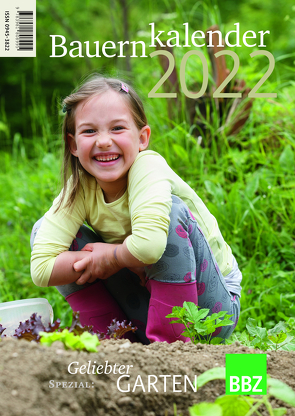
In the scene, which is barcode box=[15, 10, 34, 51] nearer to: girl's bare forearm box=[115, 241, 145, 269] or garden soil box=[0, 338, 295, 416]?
girl's bare forearm box=[115, 241, 145, 269]

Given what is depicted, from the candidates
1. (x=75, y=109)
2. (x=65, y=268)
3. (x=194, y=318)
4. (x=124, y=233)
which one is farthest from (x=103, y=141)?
(x=194, y=318)

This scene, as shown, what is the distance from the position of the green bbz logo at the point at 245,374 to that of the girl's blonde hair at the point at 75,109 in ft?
2.86

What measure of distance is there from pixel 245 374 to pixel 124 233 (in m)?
0.79

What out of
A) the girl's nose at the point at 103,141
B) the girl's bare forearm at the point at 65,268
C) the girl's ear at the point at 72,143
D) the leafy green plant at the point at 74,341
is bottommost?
the leafy green plant at the point at 74,341

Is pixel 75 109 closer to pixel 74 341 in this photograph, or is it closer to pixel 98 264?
pixel 98 264

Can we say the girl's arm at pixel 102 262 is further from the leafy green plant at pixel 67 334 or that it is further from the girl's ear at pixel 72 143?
the girl's ear at pixel 72 143

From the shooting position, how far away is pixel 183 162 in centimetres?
267

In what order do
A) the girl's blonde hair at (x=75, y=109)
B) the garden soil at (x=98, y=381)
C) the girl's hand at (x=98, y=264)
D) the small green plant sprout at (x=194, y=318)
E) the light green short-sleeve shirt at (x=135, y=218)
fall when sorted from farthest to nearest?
the girl's blonde hair at (x=75, y=109) → the girl's hand at (x=98, y=264) → the light green short-sleeve shirt at (x=135, y=218) → the small green plant sprout at (x=194, y=318) → the garden soil at (x=98, y=381)

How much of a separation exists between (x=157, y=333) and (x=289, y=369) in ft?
1.55

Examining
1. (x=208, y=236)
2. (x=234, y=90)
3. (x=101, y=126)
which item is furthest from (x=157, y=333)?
(x=234, y=90)

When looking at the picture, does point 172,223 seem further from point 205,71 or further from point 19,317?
point 205,71

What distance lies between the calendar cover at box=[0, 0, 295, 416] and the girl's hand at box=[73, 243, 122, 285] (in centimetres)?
4

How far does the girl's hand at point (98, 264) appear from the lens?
144cm

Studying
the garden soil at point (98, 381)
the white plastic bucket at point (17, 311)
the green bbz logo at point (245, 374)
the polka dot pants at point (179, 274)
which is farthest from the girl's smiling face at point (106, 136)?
the green bbz logo at point (245, 374)
